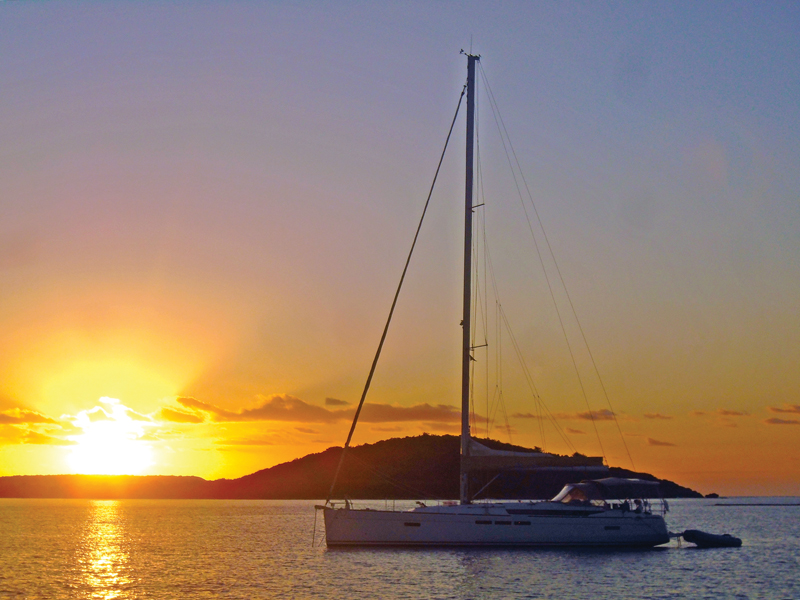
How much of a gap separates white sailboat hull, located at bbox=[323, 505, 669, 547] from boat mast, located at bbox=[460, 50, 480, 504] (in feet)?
4.23

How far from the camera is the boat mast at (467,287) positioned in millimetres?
39469

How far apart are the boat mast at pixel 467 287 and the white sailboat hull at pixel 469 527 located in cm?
129

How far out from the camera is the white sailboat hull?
129ft

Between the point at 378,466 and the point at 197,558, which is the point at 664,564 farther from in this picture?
the point at 378,466

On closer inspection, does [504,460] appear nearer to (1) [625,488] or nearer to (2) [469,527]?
(2) [469,527]

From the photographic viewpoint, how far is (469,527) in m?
39.8

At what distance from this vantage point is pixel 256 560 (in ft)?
158

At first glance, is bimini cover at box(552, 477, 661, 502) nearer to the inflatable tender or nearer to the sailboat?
the sailboat

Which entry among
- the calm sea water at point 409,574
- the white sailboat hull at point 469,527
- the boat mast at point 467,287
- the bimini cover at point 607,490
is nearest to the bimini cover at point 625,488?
the bimini cover at point 607,490

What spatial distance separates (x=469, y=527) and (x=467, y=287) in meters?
11.5

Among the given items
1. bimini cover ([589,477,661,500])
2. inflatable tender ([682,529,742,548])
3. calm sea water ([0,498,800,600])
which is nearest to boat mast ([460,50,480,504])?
calm sea water ([0,498,800,600])

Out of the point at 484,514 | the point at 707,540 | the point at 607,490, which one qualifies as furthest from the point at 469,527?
the point at 707,540

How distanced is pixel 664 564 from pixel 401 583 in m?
15.4

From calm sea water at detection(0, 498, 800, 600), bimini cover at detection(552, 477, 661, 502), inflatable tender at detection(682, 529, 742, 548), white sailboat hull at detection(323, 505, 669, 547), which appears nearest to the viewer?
calm sea water at detection(0, 498, 800, 600)
